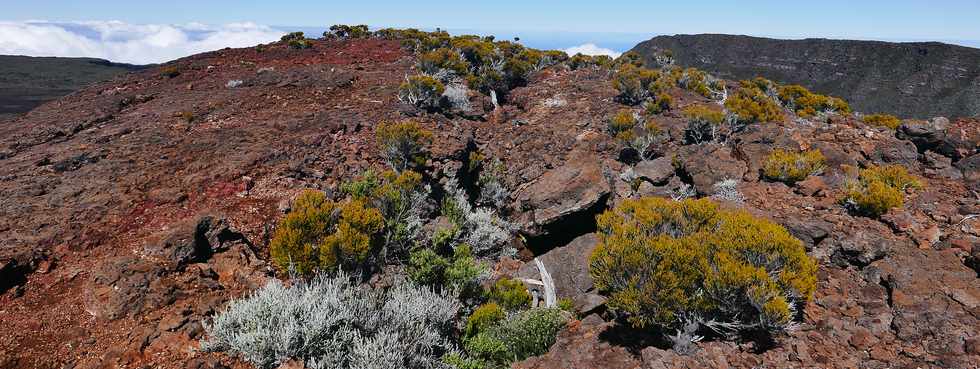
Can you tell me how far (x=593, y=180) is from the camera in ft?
29.0

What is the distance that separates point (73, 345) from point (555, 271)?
6026mm

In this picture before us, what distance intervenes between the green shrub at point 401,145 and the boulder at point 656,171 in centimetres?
510

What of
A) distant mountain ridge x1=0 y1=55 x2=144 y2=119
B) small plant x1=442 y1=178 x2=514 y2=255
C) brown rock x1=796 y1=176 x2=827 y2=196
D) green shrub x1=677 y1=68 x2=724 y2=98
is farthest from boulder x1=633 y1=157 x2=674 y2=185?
distant mountain ridge x1=0 y1=55 x2=144 y2=119

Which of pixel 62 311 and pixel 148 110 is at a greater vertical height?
pixel 148 110

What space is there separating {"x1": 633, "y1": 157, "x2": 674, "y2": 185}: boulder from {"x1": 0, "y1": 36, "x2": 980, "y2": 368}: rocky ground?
5 centimetres

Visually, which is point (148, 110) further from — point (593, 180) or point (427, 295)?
point (593, 180)

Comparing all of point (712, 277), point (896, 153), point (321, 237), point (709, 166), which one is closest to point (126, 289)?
point (321, 237)

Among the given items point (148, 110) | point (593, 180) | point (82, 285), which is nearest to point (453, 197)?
point (593, 180)

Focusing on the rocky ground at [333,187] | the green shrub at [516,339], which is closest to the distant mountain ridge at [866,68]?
the rocky ground at [333,187]

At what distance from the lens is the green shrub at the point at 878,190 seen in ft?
23.3

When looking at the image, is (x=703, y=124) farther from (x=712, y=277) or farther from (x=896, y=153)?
(x=712, y=277)

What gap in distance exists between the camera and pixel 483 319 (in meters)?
5.89

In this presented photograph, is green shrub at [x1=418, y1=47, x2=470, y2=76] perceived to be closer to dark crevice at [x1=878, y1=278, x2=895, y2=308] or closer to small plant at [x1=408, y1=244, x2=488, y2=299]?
small plant at [x1=408, y1=244, x2=488, y2=299]

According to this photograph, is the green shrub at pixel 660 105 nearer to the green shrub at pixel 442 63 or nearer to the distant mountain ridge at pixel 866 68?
the green shrub at pixel 442 63
